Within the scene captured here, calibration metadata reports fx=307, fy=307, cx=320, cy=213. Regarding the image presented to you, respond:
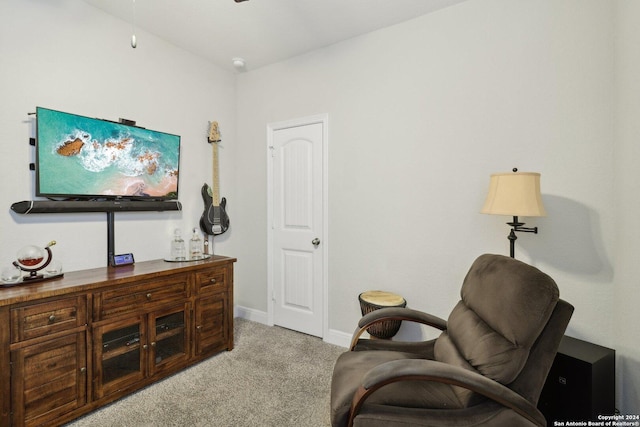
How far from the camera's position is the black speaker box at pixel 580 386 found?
4.96ft

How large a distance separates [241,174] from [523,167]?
9.10ft

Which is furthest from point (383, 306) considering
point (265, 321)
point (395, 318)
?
point (265, 321)

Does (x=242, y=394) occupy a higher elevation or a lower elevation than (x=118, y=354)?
lower

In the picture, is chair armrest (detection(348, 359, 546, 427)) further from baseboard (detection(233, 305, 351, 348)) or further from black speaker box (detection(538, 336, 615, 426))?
baseboard (detection(233, 305, 351, 348))

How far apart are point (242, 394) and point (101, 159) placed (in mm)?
2048

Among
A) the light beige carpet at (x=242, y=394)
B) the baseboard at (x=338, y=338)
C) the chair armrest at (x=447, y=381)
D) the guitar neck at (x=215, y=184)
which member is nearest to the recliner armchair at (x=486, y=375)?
the chair armrest at (x=447, y=381)

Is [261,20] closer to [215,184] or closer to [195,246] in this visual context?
[215,184]

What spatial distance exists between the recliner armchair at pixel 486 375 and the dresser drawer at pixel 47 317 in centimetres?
160

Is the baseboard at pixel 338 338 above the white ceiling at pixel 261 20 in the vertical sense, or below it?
below

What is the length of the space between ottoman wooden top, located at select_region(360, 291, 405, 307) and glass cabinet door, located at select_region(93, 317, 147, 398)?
1.69 metres

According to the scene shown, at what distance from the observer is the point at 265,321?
3.47m

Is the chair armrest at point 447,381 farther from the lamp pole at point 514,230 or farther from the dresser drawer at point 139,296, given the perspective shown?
the dresser drawer at point 139,296

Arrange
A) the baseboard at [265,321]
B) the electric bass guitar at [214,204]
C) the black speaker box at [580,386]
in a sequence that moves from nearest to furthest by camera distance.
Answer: the black speaker box at [580,386], the baseboard at [265,321], the electric bass guitar at [214,204]

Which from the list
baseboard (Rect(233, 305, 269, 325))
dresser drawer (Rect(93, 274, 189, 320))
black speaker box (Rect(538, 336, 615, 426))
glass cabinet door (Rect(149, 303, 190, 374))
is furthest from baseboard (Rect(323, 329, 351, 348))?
black speaker box (Rect(538, 336, 615, 426))
